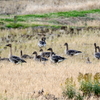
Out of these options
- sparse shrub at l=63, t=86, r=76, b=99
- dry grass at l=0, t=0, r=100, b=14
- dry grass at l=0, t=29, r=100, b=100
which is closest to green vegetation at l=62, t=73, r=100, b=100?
sparse shrub at l=63, t=86, r=76, b=99

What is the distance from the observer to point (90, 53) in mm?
22719

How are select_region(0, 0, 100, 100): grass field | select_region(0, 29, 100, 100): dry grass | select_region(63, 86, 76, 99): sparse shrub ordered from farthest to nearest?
select_region(0, 0, 100, 100): grass field < select_region(0, 29, 100, 100): dry grass < select_region(63, 86, 76, 99): sparse shrub

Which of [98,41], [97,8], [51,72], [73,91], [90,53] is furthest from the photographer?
[97,8]

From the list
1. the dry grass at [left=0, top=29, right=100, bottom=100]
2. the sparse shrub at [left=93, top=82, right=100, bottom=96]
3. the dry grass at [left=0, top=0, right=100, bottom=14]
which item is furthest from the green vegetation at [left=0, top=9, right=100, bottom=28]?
→ the sparse shrub at [left=93, top=82, right=100, bottom=96]

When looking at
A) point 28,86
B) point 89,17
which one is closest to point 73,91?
point 28,86

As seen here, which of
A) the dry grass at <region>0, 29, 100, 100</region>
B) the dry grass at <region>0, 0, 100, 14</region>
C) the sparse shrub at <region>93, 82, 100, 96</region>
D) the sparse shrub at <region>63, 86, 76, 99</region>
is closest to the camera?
the sparse shrub at <region>63, 86, 76, 99</region>

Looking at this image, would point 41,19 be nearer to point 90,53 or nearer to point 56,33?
point 56,33

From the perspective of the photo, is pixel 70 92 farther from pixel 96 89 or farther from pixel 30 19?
pixel 30 19

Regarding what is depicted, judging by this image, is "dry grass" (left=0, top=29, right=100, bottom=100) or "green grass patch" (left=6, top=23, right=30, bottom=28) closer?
"dry grass" (left=0, top=29, right=100, bottom=100)

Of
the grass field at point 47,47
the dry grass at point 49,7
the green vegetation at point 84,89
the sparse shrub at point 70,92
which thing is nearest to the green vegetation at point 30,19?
the grass field at point 47,47

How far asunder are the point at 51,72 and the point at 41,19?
26.8 meters

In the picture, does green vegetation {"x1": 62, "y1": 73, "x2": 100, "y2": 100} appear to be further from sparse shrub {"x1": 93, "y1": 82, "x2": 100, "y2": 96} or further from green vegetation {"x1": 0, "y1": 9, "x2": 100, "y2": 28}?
green vegetation {"x1": 0, "y1": 9, "x2": 100, "y2": 28}

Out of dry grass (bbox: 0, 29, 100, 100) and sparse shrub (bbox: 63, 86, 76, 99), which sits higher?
sparse shrub (bbox: 63, 86, 76, 99)

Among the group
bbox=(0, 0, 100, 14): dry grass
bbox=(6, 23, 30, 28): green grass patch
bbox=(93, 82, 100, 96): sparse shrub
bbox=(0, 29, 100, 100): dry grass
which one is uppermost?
bbox=(93, 82, 100, 96): sparse shrub
